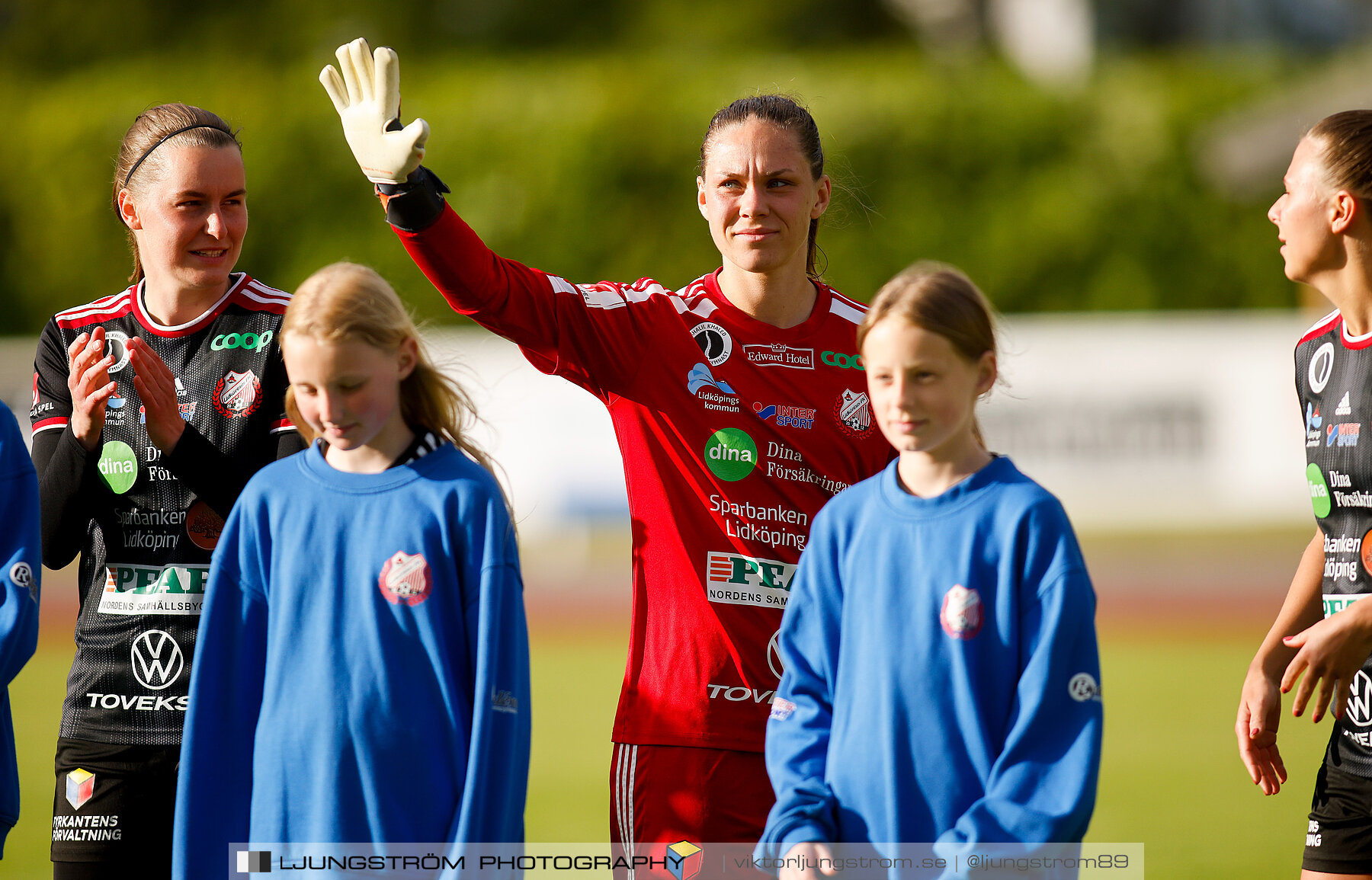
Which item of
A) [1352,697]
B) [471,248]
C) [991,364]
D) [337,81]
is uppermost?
[337,81]

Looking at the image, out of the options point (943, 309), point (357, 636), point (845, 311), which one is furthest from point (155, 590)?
point (943, 309)

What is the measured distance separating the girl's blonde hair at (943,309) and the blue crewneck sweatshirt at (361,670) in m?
0.86

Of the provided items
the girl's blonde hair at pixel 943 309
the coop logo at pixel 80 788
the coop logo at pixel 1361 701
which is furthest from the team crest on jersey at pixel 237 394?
the coop logo at pixel 1361 701

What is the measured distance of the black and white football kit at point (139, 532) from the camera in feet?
10.9

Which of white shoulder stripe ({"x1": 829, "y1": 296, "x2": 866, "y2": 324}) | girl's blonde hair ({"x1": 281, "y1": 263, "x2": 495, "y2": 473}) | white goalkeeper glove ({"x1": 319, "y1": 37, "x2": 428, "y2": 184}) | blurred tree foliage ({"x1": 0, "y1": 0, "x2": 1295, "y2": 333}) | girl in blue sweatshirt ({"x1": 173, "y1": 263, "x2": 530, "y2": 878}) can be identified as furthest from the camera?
blurred tree foliage ({"x1": 0, "y1": 0, "x2": 1295, "y2": 333})

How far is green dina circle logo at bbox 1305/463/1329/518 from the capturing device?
3.31 meters

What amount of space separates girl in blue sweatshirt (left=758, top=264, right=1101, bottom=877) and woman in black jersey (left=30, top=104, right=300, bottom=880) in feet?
4.70

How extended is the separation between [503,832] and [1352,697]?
200cm

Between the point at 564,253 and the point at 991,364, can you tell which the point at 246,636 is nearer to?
the point at 991,364

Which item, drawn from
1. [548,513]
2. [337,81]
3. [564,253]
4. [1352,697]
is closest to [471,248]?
[337,81]

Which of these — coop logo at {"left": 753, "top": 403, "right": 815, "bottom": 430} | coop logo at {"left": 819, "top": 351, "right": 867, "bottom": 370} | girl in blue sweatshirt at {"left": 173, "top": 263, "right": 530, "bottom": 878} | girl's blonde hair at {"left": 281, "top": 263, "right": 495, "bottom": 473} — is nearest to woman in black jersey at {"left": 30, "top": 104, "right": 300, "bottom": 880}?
girl's blonde hair at {"left": 281, "top": 263, "right": 495, "bottom": 473}

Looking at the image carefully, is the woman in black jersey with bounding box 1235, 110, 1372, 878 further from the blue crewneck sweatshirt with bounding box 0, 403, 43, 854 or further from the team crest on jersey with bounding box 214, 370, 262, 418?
the blue crewneck sweatshirt with bounding box 0, 403, 43, 854

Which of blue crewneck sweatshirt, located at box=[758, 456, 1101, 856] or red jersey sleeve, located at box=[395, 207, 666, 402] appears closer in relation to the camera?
blue crewneck sweatshirt, located at box=[758, 456, 1101, 856]

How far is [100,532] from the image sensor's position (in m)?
3.44
